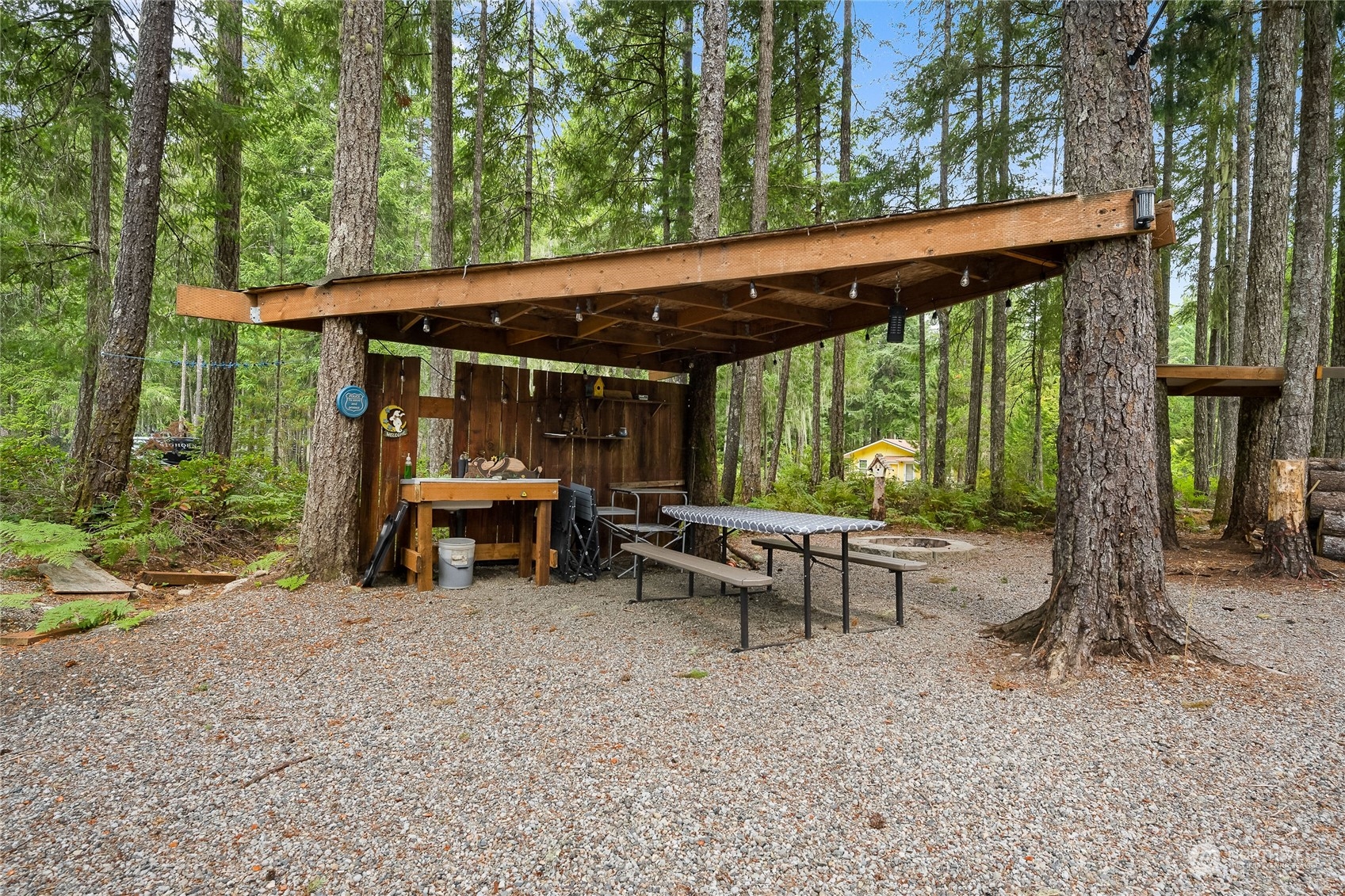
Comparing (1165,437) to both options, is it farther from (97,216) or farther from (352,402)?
(97,216)

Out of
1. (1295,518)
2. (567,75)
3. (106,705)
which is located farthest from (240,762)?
(567,75)

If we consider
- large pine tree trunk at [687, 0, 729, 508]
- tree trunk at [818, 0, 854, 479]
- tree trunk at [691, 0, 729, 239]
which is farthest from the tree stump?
tree trunk at [818, 0, 854, 479]

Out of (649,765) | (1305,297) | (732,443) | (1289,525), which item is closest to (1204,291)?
(1305,297)

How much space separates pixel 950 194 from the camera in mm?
12453

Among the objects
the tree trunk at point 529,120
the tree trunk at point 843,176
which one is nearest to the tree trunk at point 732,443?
Answer: the tree trunk at point 843,176

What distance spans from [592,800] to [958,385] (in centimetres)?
2422

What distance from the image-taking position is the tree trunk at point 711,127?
260 inches

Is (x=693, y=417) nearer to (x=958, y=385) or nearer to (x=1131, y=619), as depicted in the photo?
(x=1131, y=619)

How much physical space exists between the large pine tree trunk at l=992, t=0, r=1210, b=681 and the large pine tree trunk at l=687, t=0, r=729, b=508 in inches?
136

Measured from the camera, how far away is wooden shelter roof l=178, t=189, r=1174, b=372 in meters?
3.63

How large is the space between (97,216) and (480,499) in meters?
7.19

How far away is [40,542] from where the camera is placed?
172 inches

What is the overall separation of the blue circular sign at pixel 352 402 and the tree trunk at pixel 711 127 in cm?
364

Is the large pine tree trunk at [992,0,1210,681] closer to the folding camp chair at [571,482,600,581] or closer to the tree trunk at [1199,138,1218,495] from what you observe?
the folding camp chair at [571,482,600,581]
